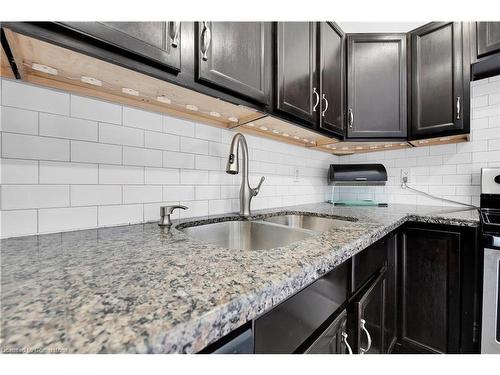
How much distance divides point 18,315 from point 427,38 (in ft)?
7.23

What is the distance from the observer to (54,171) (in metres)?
0.72

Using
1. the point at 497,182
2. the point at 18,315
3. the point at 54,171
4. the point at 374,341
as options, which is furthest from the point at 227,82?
the point at 497,182

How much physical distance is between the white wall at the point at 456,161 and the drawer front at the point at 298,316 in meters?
1.59

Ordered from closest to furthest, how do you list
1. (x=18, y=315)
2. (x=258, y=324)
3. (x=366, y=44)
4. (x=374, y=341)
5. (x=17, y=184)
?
A: (x=18, y=315)
(x=258, y=324)
(x=17, y=184)
(x=374, y=341)
(x=366, y=44)

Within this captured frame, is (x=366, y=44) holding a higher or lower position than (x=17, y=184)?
higher

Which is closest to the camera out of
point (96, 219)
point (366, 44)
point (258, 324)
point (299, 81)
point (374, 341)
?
point (258, 324)

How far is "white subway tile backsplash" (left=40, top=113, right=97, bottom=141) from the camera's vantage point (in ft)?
2.31

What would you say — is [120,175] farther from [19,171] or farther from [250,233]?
[250,233]

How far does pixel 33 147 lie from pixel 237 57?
75 cm

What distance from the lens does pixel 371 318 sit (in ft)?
2.98

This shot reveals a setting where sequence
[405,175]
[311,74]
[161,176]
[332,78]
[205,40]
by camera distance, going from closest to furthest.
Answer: [205,40] < [161,176] < [311,74] < [332,78] < [405,175]

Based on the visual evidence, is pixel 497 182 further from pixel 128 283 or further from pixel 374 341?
pixel 128 283

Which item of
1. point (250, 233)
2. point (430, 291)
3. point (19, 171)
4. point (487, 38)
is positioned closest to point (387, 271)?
point (430, 291)

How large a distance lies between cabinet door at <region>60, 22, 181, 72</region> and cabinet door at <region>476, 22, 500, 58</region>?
1735 mm
